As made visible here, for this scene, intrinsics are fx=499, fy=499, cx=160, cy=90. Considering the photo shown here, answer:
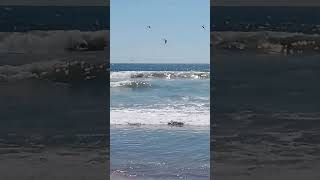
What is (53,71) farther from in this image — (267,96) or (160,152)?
(160,152)

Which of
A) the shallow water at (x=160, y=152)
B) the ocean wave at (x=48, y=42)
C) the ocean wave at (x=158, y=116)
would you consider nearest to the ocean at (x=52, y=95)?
the ocean wave at (x=48, y=42)

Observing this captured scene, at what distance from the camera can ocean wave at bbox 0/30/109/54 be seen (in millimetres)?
2836

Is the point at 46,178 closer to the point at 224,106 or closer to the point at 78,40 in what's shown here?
the point at 78,40

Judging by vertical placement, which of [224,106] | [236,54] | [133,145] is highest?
[236,54]

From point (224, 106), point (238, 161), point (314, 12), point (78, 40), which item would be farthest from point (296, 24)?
point (78, 40)

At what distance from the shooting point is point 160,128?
778 cm

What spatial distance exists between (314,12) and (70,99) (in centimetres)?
147

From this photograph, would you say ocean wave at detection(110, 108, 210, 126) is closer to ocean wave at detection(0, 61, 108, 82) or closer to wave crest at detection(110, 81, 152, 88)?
wave crest at detection(110, 81, 152, 88)

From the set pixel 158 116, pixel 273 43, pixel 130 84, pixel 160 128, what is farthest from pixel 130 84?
pixel 273 43

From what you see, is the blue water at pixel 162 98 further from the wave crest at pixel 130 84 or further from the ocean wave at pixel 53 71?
the ocean wave at pixel 53 71

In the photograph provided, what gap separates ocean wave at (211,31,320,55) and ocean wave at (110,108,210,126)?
5277 mm

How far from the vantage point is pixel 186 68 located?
18.3m

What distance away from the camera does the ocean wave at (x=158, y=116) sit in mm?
8430

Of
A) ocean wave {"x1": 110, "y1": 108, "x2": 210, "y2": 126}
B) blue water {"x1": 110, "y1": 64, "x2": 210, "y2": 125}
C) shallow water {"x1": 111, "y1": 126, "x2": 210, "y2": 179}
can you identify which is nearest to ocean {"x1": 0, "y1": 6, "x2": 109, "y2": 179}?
shallow water {"x1": 111, "y1": 126, "x2": 210, "y2": 179}
